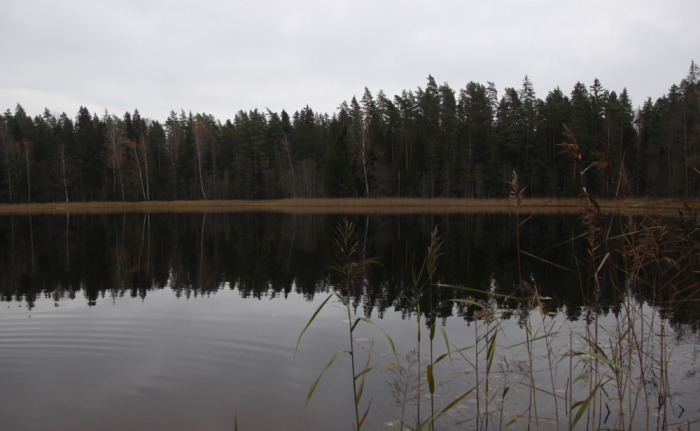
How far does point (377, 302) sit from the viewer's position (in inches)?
334

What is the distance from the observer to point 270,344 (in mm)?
6242

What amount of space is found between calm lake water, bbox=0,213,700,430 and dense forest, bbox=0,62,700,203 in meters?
37.3

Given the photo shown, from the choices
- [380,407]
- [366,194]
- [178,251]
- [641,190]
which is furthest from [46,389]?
[641,190]

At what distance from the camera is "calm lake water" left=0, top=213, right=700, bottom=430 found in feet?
13.6

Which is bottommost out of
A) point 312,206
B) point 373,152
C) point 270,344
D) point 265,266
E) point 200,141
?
point 270,344

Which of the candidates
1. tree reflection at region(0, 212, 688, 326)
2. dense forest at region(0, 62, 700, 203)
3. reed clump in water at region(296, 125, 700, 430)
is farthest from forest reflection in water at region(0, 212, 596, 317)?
dense forest at region(0, 62, 700, 203)

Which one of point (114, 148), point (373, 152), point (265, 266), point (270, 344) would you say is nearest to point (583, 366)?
point (270, 344)

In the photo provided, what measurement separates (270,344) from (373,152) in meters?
44.8

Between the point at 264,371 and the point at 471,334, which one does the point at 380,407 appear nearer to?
the point at 264,371

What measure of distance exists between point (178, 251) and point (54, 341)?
10074 millimetres

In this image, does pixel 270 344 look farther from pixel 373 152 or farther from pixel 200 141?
pixel 200 141

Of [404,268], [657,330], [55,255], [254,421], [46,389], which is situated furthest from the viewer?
[55,255]

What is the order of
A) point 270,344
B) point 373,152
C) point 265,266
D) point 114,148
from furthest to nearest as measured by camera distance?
point 114,148, point 373,152, point 265,266, point 270,344

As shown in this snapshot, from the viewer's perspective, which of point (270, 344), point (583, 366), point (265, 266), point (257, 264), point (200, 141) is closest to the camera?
point (583, 366)
